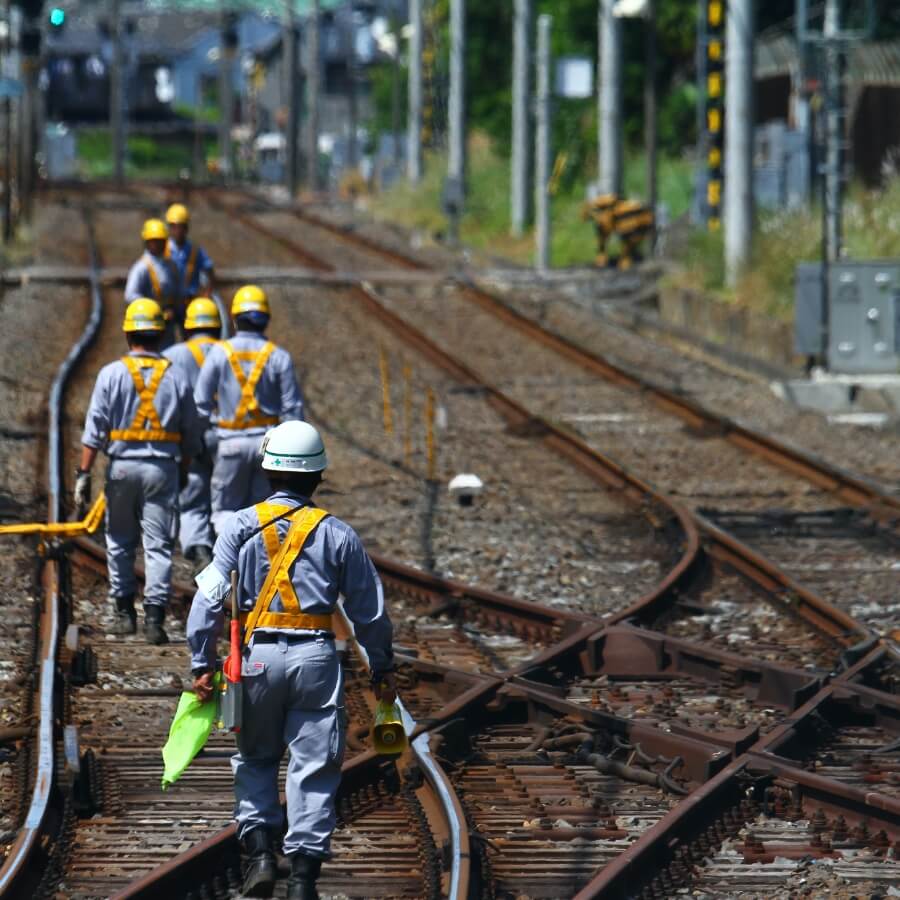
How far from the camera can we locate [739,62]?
27016mm

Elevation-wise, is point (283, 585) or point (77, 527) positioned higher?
point (283, 585)

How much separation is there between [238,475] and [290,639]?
15.2 ft

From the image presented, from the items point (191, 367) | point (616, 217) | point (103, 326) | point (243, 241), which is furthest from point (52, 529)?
point (243, 241)

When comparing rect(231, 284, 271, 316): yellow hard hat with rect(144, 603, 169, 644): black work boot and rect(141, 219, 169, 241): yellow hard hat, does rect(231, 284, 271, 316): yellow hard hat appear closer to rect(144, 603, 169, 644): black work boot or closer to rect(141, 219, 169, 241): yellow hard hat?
rect(144, 603, 169, 644): black work boot

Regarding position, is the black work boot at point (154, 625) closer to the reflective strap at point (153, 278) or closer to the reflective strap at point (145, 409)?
the reflective strap at point (145, 409)

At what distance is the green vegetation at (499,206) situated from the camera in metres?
38.1

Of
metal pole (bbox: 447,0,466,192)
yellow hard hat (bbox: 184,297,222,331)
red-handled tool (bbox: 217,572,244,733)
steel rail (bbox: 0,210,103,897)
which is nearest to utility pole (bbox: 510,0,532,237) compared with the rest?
metal pole (bbox: 447,0,466,192)

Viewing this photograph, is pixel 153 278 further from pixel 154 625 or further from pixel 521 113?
pixel 521 113

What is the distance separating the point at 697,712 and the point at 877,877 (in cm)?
234

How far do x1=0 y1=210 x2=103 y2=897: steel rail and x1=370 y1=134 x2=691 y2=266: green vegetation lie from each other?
66.8 ft

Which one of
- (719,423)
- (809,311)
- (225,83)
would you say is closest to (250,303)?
(719,423)

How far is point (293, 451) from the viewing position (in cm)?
671

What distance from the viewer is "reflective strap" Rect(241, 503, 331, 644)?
6633mm

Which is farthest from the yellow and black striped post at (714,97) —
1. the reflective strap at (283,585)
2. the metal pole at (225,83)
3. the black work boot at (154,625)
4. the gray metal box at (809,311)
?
the metal pole at (225,83)
